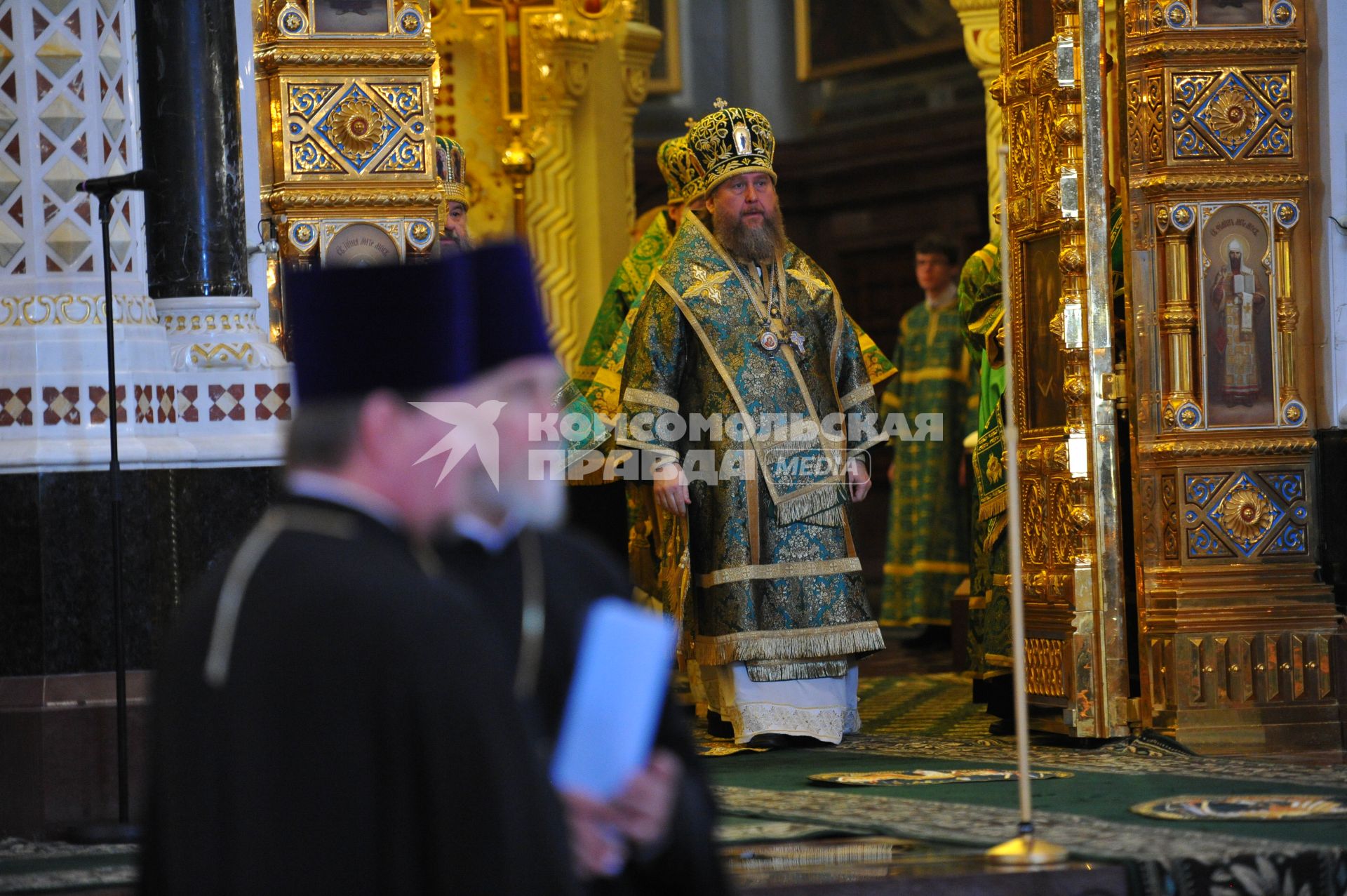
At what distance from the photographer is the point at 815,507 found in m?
6.30

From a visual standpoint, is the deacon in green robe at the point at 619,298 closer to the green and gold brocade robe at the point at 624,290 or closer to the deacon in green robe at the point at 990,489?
the green and gold brocade robe at the point at 624,290

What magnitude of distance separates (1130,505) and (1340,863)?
96.1 inches

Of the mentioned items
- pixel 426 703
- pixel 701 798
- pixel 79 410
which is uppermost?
pixel 79 410

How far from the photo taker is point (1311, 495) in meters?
5.95

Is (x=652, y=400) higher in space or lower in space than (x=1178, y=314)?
lower

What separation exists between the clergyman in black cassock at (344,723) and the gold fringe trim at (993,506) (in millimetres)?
5002

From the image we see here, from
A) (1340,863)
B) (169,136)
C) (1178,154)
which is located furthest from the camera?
(1178,154)

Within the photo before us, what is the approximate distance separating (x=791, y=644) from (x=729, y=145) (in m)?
1.65

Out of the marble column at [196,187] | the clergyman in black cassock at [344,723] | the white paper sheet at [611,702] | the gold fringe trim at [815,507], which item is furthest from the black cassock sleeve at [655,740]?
the gold fringe trim at [815,507]

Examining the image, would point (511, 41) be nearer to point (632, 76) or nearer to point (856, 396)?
point (632, 76)

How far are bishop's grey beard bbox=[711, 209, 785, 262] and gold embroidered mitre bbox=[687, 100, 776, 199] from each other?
0.57 feet

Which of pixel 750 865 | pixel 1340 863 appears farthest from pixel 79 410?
pixel 1340 863

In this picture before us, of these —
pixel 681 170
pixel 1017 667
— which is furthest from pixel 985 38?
pixel 1017 667

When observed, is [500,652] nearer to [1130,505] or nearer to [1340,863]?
[1340,863]
